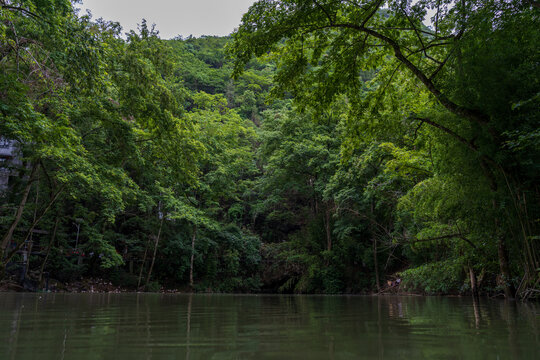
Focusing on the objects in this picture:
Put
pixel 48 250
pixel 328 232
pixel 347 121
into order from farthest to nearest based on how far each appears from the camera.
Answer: pixel 328 232 → pixel 48 250 → pixel 347 121

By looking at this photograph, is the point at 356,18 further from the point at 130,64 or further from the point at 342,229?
the point at 342,229

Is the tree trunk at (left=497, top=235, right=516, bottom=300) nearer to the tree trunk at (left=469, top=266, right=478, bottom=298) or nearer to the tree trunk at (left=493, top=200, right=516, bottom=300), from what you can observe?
the tree trunk at (left=493, top=200, right=516, bottom=300)

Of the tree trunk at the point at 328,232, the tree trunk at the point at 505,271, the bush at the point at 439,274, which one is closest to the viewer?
the tree trunk at the point at 505,271

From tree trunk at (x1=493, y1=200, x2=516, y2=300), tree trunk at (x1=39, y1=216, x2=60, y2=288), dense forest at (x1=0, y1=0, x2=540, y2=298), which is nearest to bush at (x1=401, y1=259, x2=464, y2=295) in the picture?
dense forest at (x1=0, y1=0, x2=540, y2=298)

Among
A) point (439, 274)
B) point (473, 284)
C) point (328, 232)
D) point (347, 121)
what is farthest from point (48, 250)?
point (473, 284)

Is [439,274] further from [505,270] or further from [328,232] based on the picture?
[328,232]

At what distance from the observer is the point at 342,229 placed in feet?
57.0

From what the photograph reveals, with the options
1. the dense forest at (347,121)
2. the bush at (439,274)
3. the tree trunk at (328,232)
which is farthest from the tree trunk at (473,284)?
the tree trunk at (328,232)

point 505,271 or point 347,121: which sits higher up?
point 347,121

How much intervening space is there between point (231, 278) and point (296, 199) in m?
6.57

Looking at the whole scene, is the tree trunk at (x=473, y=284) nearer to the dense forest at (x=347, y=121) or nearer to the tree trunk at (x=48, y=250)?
the dense forest at (x=347, y=121)

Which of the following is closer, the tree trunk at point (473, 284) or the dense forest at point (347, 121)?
the dense forest at point (347, 121)

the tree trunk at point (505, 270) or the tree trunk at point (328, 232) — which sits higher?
the tree trunk at point (328, 232)

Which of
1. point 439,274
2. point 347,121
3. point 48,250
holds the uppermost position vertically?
point 347,121
